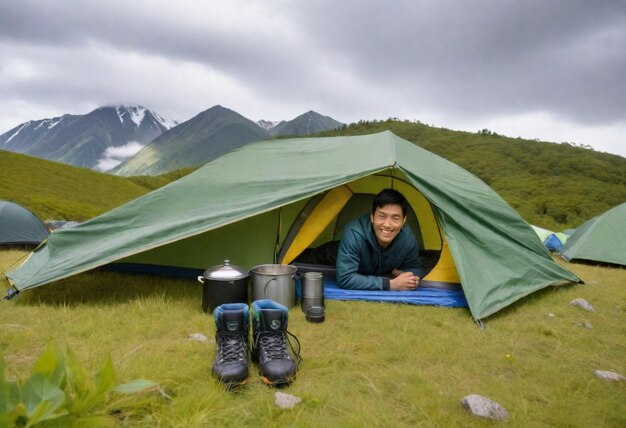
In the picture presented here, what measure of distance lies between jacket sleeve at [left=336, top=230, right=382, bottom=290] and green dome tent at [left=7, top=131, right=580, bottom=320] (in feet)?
2.06

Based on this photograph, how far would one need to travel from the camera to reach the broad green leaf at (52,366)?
1.70 meters

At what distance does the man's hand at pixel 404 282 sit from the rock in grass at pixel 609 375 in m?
2.01

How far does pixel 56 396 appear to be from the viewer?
1630mm

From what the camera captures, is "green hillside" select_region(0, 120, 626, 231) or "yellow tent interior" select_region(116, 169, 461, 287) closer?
"yellow tent interior" select_region(116, 169, 461, 287)

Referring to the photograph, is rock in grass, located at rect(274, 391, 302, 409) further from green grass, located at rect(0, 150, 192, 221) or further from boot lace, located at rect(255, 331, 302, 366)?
Result: green grass, located at rect(0, 150, 192, 221)

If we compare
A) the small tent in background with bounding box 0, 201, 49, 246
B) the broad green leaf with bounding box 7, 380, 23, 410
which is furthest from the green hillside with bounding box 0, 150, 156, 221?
the broad green leaf with bounding box 7, 380, 23, 410

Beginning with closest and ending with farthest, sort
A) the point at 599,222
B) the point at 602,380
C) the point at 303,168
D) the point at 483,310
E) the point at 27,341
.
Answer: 1. the point at 602,380
2. the point at 27,341
3. the point at 483,310
4. the point at 303,168
5. the point at 599,222

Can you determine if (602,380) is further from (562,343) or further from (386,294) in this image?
(386,294)

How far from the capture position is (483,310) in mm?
4020

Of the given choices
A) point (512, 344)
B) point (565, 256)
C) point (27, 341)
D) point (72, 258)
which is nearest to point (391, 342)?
point (512, 344)

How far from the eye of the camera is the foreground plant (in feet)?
5.12

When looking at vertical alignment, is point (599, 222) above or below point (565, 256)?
above

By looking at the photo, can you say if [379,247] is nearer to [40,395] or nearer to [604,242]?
[40,395]

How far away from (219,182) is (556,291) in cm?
444
